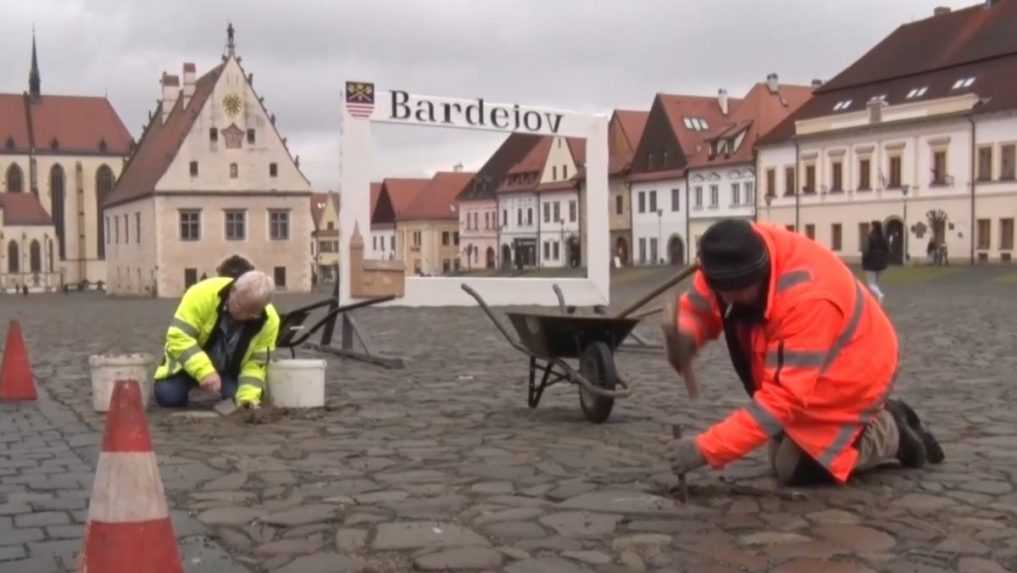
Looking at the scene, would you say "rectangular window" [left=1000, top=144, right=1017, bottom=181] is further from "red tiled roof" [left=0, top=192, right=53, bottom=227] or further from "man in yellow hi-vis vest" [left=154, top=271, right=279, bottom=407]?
"red tiled roof" [left=0, top=192, right=53, bottom=227]

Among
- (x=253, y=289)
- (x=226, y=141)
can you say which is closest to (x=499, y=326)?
(x=253, y=289)

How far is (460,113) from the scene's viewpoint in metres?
14.0

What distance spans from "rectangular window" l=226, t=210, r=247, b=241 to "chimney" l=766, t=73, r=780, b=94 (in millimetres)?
31243

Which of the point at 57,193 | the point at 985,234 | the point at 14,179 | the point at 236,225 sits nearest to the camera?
the point at 985,234

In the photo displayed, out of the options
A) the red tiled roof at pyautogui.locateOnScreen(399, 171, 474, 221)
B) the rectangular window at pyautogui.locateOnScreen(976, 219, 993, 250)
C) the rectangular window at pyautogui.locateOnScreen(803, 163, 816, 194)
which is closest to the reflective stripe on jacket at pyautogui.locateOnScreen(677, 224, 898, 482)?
the red tiled roof at pyautogui.locateOnScreen(399, 171, 474, 221)

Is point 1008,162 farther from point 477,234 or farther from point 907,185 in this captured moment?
point 477,234

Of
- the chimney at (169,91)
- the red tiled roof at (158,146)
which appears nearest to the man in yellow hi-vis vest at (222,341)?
the red tiled roof at (158,146)

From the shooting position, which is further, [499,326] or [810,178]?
[810,178]

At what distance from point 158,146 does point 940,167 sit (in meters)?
44.0

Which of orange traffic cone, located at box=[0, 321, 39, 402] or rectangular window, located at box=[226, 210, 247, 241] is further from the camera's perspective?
rectangular window, located at box=[226, 210, 247, 241]

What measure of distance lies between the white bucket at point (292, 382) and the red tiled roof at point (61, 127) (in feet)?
350

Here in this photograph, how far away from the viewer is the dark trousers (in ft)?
29.8

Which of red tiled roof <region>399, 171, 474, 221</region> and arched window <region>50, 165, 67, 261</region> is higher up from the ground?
arched window <region>50, 165, 67, 261</region>

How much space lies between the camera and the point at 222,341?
894 cm
